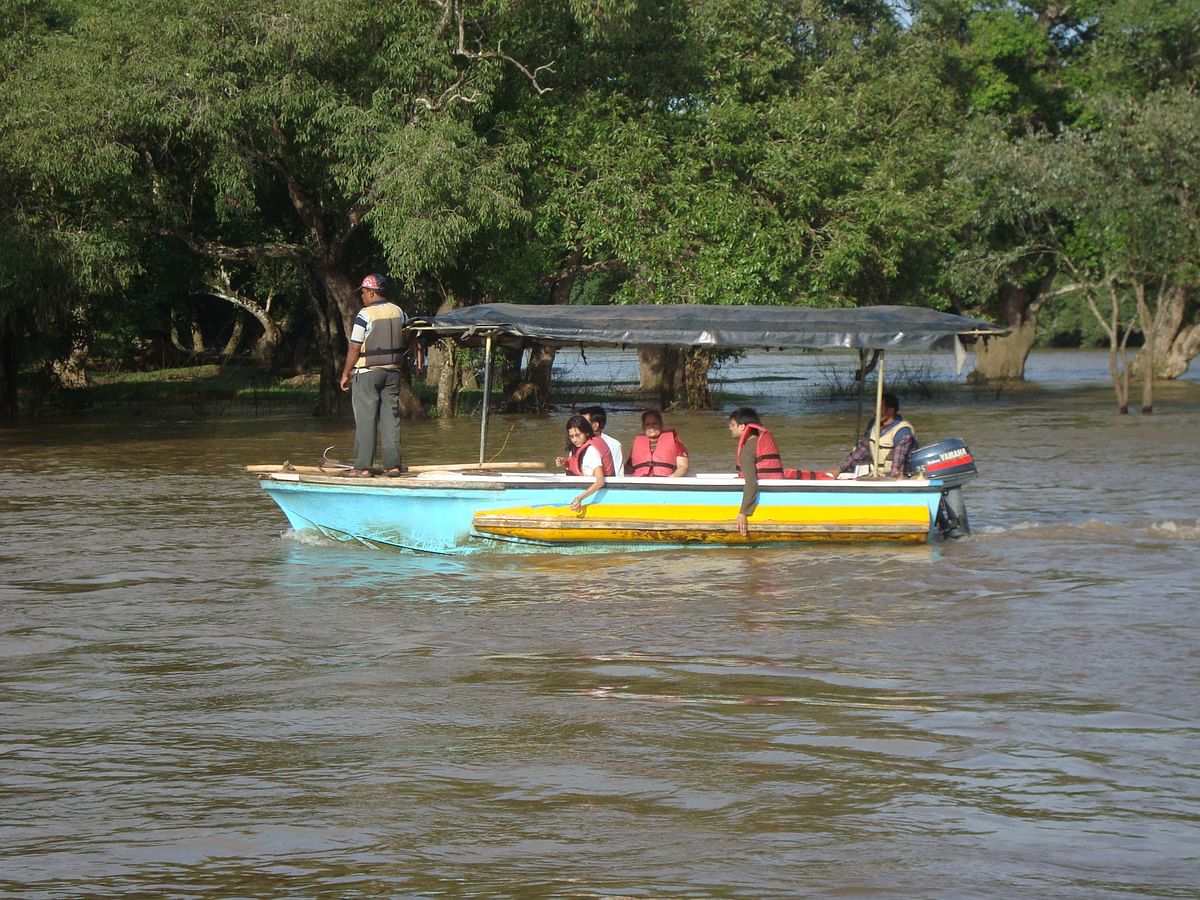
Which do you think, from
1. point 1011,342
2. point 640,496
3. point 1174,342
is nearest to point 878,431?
point 640,496

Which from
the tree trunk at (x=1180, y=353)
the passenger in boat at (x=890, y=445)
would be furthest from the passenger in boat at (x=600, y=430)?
the tree trunk at (x=1180, y=353)

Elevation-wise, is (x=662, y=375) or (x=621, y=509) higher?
(x=662, y=375)

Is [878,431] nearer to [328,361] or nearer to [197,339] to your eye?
[328,361]

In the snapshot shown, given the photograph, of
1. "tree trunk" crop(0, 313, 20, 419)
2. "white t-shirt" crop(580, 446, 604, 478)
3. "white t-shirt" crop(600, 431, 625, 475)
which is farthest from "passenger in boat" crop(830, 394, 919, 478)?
→ "tree trunk" crop(0, 313, 20, 419)

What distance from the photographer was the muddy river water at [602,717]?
576cm

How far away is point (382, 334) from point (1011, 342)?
36.4m

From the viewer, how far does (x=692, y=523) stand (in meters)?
12.4

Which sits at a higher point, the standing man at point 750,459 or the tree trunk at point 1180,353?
the tree trunk at point 1180,353

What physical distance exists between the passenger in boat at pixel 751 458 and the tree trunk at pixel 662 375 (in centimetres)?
1968

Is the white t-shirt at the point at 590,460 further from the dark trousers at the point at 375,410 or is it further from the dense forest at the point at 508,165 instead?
the dense forest at the point at 508,165

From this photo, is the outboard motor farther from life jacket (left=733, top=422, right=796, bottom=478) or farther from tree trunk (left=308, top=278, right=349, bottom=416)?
tree trunk (left=308, top=278, right=349, bottom=416)

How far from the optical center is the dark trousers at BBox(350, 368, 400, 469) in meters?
12.8

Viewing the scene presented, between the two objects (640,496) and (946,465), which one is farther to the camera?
(946,465)

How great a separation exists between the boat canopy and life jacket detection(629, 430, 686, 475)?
81 centimetres
